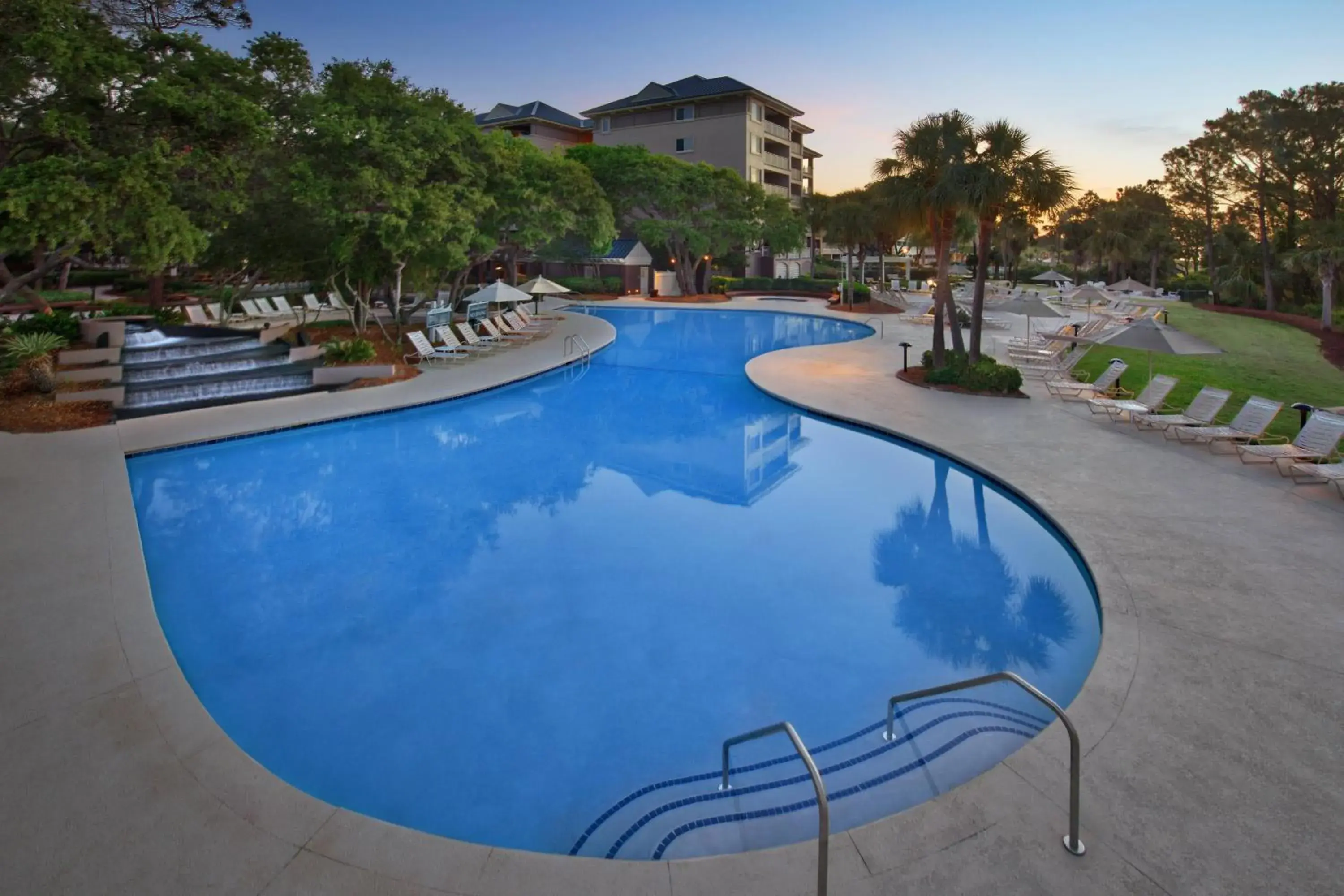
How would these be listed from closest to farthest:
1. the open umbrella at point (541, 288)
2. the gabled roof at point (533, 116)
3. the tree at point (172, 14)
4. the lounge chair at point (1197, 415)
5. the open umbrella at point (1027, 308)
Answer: the lounge chair at point (1197, 415), the tree at point (172, 14), the open umbrella at point (1027, 308), the open umbrella at point (541, 288), the gabled roof at point (533, 116)

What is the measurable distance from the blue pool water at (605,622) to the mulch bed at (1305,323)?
18.9 m

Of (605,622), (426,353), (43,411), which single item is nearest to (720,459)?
(605,622)

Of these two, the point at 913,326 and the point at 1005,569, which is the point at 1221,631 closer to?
the point at 1005,569

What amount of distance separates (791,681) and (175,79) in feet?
50.6

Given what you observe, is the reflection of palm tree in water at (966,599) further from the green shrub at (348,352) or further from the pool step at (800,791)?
the green shrub at (348,352)

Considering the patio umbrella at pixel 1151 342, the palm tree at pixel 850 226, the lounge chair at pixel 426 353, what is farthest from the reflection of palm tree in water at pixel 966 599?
the palm tree at pixel 850 226

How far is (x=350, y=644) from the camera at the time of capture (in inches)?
276

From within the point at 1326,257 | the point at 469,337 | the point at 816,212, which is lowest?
the point at 469,337

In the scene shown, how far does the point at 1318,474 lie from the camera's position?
9.54 m

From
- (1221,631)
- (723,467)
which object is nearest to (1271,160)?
(723,467)

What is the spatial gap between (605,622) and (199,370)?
13721 mm

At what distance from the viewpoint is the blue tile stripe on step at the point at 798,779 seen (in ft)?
15.5

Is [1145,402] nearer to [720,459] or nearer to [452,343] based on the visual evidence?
[720,459]

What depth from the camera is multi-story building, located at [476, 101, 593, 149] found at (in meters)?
63.8
